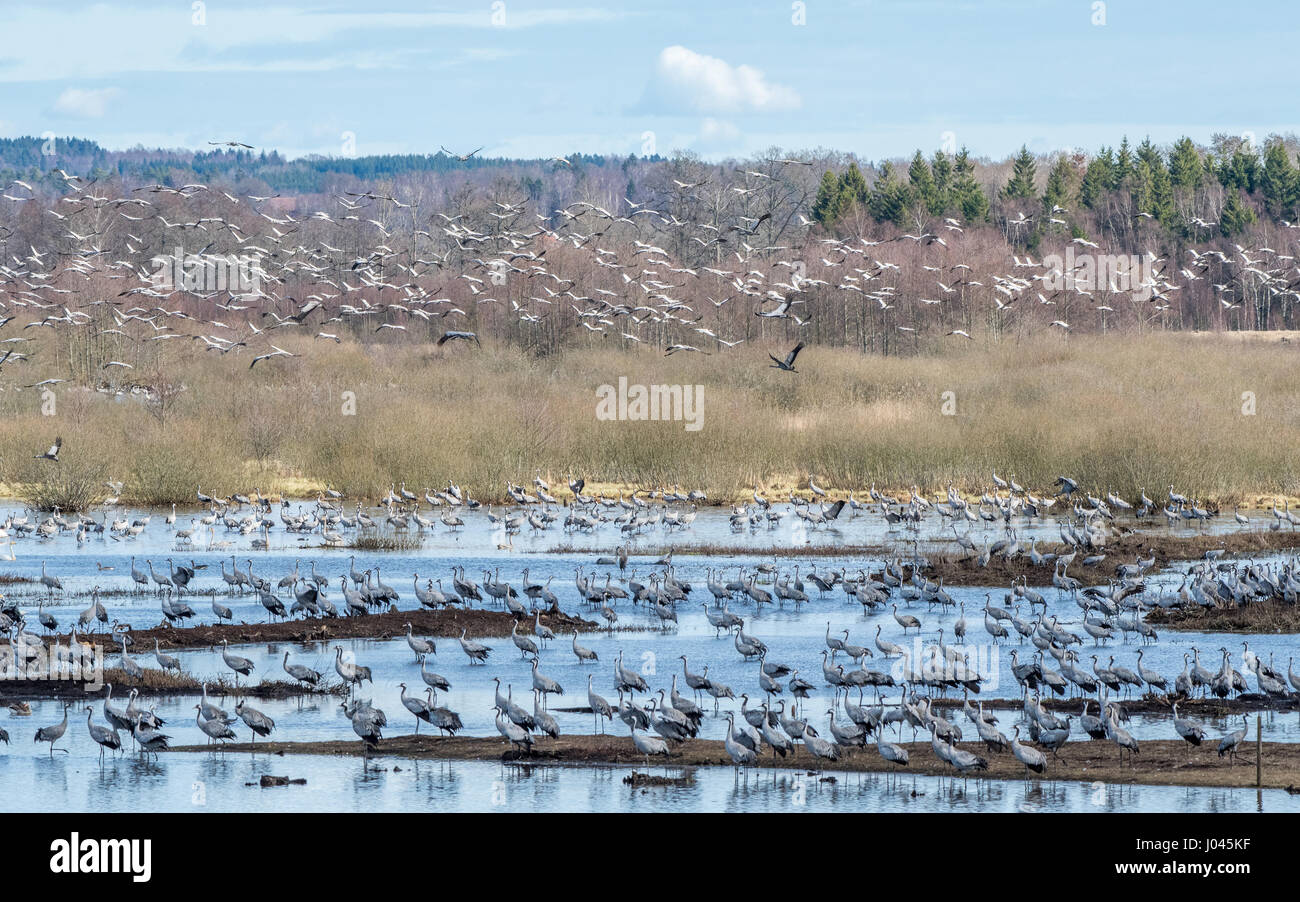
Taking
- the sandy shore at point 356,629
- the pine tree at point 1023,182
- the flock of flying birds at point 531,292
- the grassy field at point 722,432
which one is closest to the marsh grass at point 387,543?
the grassy field at point 722,432

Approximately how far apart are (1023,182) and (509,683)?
248 feet

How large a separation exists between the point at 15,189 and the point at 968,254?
14603 cm

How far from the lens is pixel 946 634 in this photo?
2150 centimetres

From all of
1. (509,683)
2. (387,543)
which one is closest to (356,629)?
(509,683)

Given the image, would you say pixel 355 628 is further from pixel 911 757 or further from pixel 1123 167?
pixel 1123 167

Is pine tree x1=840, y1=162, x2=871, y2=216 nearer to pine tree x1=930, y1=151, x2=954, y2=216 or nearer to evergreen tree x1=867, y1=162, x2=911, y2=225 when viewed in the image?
evergreen tree x1=867, y1=162, x2=911, y2=225

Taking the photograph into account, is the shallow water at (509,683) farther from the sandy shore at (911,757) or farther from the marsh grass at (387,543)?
the marsh grass at (387,543)

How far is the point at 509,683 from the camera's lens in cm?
1789

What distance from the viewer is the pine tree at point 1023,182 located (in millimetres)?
87500

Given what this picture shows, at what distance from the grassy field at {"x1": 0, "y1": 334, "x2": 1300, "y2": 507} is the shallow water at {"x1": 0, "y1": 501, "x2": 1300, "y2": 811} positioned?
6328 mm

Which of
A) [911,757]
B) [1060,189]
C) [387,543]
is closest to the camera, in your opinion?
[911,757]

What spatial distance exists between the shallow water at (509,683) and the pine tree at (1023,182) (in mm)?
61082

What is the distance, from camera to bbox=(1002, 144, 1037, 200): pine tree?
3445 inches

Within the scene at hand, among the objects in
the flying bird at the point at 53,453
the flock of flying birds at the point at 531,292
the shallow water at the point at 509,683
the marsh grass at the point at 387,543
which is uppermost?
the flock of flying birds at the point at 531,292
